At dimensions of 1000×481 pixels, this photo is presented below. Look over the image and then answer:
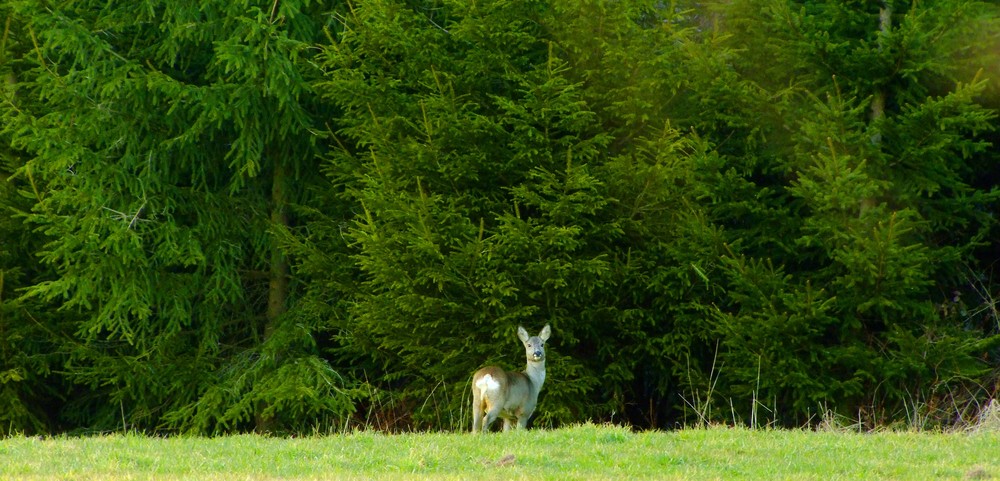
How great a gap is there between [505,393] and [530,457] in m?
2.86

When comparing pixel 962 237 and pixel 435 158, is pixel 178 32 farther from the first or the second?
pixel 962 237

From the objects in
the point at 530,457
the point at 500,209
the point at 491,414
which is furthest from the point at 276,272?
the point at 530,457

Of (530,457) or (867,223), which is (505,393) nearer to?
(530,457)

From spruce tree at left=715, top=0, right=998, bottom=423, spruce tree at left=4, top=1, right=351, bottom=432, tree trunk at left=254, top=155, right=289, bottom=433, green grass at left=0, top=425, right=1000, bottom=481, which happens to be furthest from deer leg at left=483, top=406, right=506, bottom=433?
tree trunk at left=254, top=155, right=289, bottom=433

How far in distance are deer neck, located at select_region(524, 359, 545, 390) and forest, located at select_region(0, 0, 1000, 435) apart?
0.79 metres

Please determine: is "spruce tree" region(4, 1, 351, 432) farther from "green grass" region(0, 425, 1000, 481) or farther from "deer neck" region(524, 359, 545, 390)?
"green grass" region(0, 425, 1000, 481)

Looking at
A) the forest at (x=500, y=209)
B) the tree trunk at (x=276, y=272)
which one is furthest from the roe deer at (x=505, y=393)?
the tree trunk at (x=276, y=272)

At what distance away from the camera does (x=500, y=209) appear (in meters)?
14.8

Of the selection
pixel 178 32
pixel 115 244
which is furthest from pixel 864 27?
pixel 115 244

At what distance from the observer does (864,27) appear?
14.0 metres

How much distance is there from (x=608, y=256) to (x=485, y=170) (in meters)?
1.68

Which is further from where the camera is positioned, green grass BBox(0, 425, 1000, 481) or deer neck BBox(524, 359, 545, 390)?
deer neck BBox(524, 359, 545, 390)

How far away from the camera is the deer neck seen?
12.1 metres

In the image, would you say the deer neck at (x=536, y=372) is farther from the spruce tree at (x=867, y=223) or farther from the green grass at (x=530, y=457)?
the spruce tree at (x=867, y=223)
